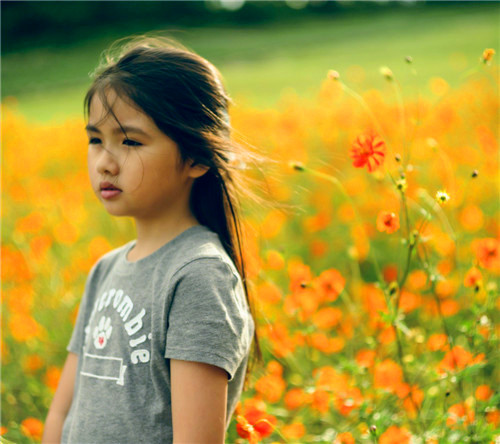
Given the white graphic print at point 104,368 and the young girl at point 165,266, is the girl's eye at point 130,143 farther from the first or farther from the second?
the white graphic print at point 104,368

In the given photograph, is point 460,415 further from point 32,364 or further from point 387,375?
point 32,364

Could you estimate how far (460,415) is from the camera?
130cm

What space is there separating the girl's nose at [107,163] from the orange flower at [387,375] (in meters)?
0.78

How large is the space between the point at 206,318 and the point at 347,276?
150 cm

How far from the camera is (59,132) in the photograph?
4855 millimetres

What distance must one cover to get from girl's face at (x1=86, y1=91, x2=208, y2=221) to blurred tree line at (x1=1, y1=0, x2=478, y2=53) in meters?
15.7

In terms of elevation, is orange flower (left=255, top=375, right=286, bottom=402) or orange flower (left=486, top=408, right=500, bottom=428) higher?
orange flower (left=255, top=375, right=286, bottom=402)

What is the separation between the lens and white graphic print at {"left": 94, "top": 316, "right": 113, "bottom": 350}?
3.89 feet

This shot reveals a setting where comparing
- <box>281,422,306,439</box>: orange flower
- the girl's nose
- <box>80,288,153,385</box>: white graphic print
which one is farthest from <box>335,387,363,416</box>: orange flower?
the girl's nose

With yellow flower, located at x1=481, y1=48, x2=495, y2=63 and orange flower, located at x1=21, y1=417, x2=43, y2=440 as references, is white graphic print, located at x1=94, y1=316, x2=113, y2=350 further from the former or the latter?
yellow flower, located at x1=481, y1=48, x2=495, y2=63

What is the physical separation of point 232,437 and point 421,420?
1.34 ft

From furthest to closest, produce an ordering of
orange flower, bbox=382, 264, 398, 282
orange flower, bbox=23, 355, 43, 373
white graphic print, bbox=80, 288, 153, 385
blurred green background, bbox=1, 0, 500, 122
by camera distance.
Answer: blurred green background, bbox=1, 0, 500, 122 < orange flower, bbox=382, 264, 398, 282 < orange flower, bbox=23, 355, 43, 373 < white graphic print, bbox=80, 288, 153, 385

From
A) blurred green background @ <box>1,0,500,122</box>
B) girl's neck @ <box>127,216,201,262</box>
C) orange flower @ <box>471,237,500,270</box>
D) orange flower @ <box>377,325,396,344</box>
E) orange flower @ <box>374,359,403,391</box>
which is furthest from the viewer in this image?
blurred green background @ <box>1,0,500,122</box>

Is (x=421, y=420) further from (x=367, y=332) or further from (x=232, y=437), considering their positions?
(x=367, y=332)
